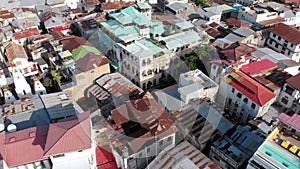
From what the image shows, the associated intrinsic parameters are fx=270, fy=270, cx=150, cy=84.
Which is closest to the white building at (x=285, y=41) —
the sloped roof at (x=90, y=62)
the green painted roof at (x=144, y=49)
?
the green painted roof at (x=144, y=49)

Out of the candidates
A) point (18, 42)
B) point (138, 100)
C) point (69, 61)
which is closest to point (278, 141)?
point (138, 100)

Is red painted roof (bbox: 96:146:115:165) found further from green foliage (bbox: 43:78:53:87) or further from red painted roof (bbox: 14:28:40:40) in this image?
red painted roof (bbox: 14:28:40:40)

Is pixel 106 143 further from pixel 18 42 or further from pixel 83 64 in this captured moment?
pixel 18 42

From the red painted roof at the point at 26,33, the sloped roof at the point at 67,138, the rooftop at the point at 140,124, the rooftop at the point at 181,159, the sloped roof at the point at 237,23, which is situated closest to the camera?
the sloped roof at the point at 67,138

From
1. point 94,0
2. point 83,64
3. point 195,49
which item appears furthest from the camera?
point 94,0

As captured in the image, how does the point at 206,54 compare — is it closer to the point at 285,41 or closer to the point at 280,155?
the point at 285,41

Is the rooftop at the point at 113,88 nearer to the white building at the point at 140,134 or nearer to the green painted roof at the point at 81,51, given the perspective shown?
the white building at the point at 140,134
